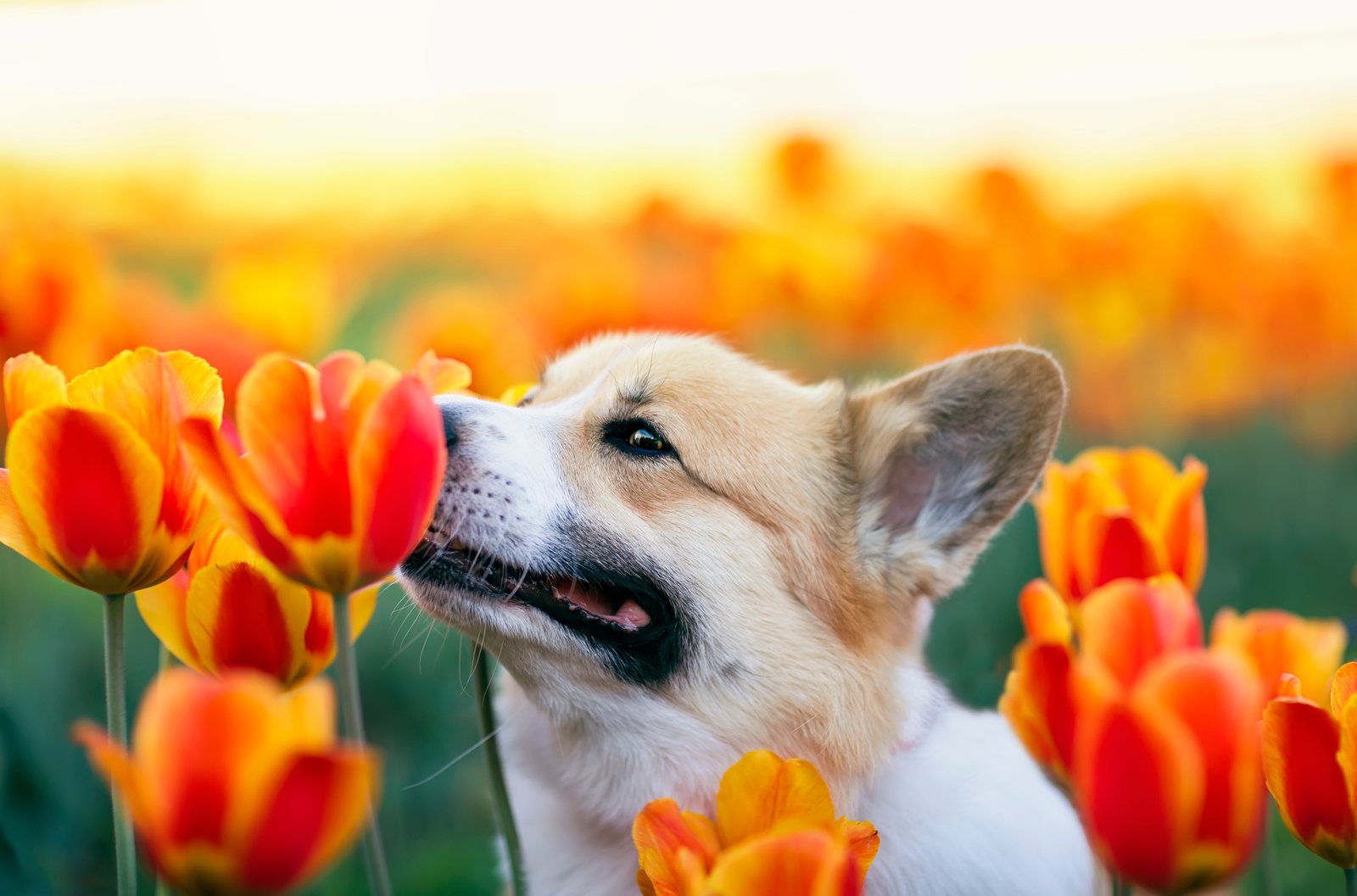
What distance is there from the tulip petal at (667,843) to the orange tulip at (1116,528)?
522mm

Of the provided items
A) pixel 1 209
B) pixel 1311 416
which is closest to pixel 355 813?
pixel 1 209

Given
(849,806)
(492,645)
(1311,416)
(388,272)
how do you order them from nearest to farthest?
1. (492,645)
2. (849,806)
3. (1311,416)
4. (388,272)

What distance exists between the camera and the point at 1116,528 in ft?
4.10

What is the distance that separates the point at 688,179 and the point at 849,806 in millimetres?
2921

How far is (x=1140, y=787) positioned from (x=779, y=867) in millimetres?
277

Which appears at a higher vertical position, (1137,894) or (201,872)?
(201,872)

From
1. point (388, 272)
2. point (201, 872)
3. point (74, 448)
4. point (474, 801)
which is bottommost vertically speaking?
point (474, 801)

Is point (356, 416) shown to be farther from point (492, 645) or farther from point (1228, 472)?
point (1228, 472)

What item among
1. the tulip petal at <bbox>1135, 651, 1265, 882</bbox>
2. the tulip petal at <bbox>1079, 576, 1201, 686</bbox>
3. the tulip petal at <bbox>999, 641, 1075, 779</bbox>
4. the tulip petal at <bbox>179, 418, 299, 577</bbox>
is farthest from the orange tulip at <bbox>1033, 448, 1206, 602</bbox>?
the tulip petal at <bbox>179, 418, 299, 577</bbox>

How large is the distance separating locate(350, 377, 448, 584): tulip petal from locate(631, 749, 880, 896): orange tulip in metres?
0.33

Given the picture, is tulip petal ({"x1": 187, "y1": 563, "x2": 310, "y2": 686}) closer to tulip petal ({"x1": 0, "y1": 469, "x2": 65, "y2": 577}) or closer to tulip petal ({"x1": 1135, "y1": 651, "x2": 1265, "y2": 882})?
tulip petal ({"x1": 0, "y1": 469, "x2": 65, "y2": 577})

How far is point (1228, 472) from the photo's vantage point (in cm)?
366

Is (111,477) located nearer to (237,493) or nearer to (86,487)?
(86,487)

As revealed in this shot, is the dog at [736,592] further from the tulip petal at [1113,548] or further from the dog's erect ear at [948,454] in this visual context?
the tulip petal at [1113,548]
